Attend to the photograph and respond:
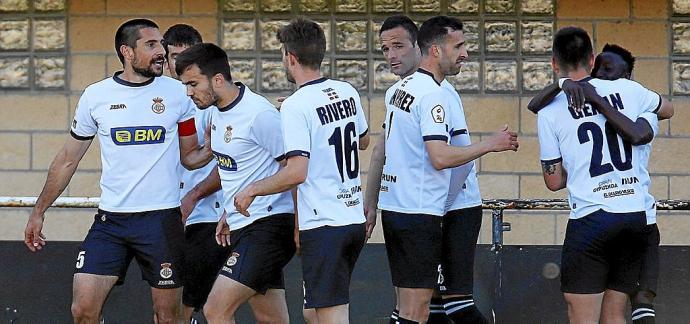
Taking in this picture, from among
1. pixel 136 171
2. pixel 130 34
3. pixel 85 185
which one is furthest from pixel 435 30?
pixel 85 185

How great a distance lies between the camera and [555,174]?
24.1 feet

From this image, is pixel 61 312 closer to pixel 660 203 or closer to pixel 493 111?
pixel 493 111

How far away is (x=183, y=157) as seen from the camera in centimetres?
790

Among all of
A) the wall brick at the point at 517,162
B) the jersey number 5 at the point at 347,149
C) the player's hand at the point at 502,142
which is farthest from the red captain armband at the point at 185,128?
the wall brick at the point at 517,162

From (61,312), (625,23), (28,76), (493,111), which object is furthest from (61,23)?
(625,23)

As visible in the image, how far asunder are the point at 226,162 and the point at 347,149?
76cm

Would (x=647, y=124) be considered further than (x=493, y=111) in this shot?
No

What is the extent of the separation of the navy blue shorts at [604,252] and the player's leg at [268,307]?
64.5 inches

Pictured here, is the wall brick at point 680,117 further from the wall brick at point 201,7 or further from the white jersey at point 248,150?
the white jersey at point 248,150

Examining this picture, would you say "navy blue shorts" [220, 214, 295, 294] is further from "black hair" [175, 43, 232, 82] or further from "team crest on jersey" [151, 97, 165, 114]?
"team crest on jersey" [151, 97, 165, 114]

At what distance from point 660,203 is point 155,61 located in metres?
3.48

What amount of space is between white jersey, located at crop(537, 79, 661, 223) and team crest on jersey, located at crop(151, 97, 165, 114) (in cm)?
226

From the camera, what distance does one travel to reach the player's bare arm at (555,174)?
733 cm

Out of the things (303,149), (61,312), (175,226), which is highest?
(303,149)
